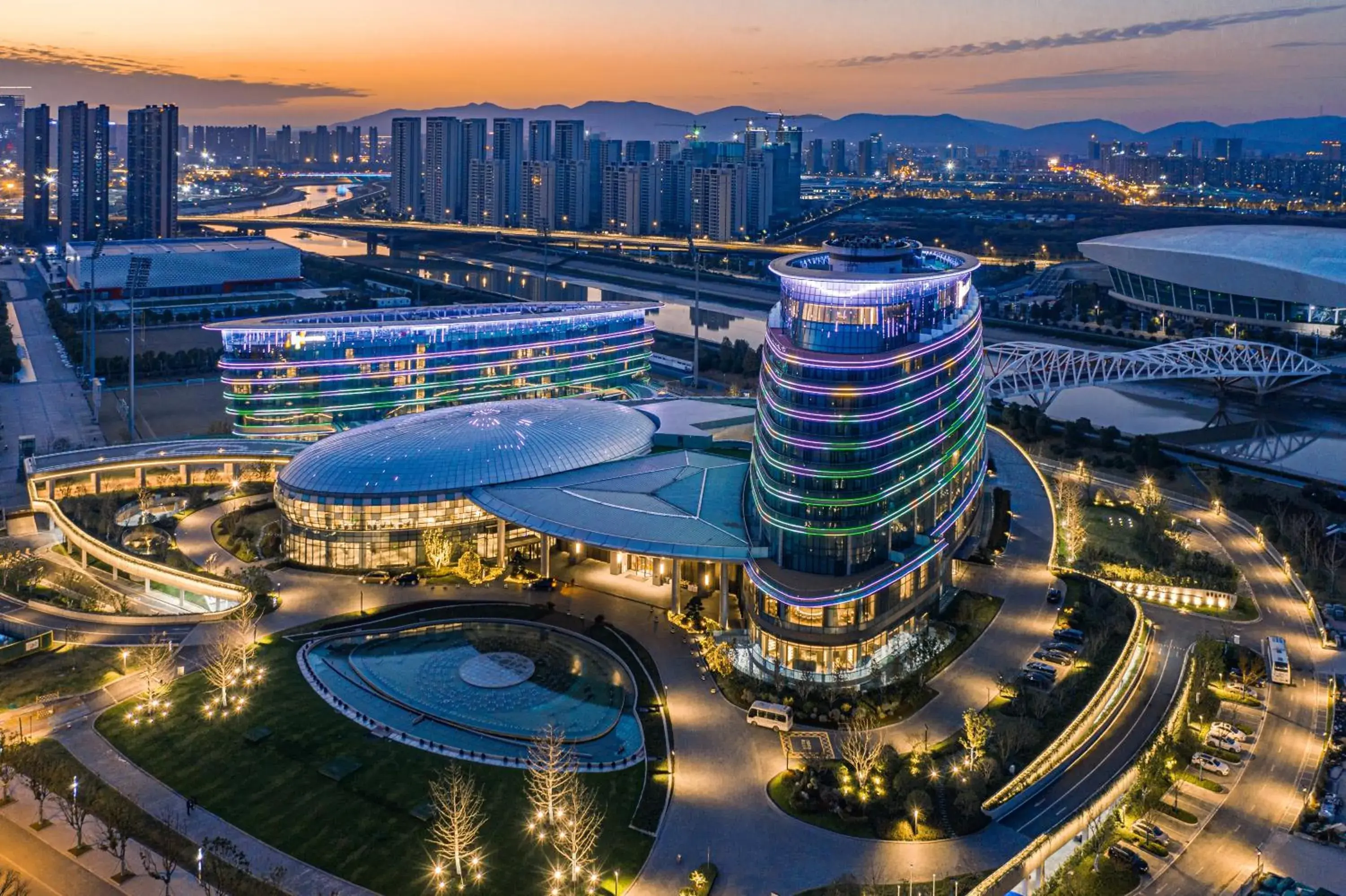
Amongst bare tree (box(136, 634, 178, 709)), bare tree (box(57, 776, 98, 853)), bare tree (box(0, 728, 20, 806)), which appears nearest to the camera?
bare tree (box(57, 776, 98, 853))

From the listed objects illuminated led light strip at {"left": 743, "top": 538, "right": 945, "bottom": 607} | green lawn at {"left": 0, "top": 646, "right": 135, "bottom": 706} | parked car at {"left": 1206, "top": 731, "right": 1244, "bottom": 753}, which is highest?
illuminated led light strip at {"left": 743, "top": 538, "right": 945, "bottom": 607}

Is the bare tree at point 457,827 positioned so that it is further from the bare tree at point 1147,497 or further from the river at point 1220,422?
the river at point 1220,422

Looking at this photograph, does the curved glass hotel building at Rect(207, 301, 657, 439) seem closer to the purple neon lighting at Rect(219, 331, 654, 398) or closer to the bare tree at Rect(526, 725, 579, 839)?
the purple neon lighting at Rect(219, 331, 654, 398)

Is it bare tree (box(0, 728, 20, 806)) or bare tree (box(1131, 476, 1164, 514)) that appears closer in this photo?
bare tree (box(0, 728, 20, 806))

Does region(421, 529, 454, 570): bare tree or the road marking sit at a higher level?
region(421, 529, 454, 570): bare tree

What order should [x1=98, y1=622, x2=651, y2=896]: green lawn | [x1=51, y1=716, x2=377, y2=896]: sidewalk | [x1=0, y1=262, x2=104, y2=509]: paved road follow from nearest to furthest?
[x1=51, y1=716, x2=377, y2=896]: sidewalk, [x1=98, y1=622, x2=651, y2=896]: green lawn, [x1=0, y1=262, x2=104, y2=509]: paved road

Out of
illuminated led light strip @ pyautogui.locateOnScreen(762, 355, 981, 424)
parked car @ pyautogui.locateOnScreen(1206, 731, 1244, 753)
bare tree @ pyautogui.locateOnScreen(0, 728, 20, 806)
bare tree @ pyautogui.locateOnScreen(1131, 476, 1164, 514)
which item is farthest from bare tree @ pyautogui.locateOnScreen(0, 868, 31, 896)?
bare tree @ pyautogui.locateOnScreen(1131, 476, 1164, 514)

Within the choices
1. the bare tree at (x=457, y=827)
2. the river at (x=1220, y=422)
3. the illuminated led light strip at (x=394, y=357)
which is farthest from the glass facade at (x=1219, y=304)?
the bare tree at (x=457, y=827)
